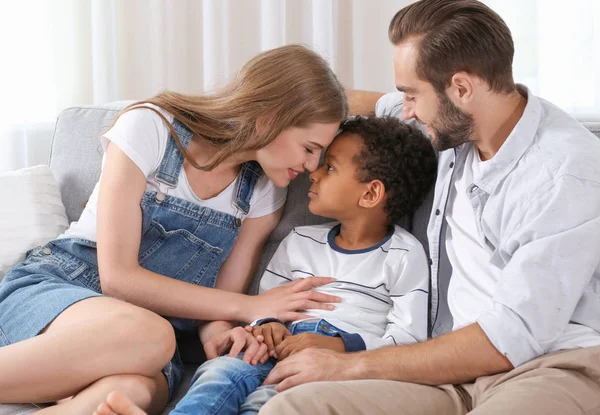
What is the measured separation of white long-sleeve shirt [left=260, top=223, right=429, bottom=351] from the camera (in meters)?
1.65

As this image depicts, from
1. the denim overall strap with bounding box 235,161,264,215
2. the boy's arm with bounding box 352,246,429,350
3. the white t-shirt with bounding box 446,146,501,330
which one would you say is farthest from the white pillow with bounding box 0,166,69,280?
the white t-shirt with bounding box 446,146,501,330

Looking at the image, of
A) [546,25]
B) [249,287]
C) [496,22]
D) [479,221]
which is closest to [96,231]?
[249,287]

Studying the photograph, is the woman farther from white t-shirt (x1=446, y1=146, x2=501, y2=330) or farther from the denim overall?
white t-shirt (x1=446, y1=146, x2=501, y2=330)

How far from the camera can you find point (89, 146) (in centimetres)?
207

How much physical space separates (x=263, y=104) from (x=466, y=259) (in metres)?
0.56

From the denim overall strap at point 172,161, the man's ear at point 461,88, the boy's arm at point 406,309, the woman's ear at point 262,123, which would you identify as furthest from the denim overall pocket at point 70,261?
the man's ear at point 461,88

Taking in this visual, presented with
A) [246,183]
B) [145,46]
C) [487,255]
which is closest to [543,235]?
[487,255]

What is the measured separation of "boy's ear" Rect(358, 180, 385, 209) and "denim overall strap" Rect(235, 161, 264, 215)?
0.26 metres

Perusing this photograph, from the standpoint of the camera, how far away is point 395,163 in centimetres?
181

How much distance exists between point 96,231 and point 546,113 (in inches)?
40.2

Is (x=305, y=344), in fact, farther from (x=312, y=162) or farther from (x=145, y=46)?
(x=145, y=46)

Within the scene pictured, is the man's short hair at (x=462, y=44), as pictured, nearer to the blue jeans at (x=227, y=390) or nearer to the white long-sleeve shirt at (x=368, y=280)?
the white long-sleeve shirt at (x=368, y=280)

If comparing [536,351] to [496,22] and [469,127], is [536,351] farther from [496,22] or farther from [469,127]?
[496,22]

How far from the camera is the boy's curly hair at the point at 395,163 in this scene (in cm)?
180
